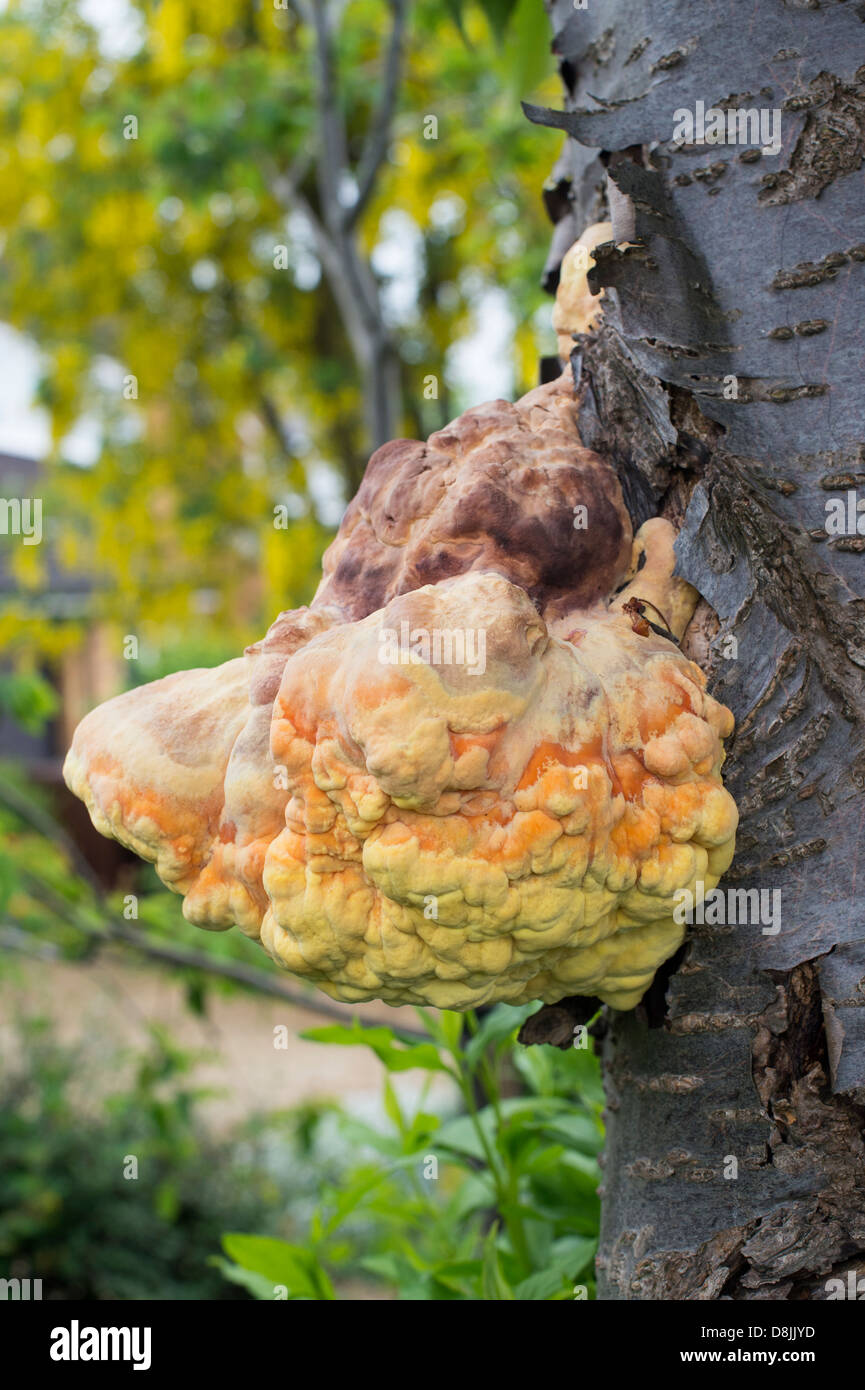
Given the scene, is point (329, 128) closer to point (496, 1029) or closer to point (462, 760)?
point (496, 1029)

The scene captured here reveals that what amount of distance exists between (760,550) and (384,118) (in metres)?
2.34

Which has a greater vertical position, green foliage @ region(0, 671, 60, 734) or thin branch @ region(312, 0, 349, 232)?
thin branch @ region(312, 0, 349, 232)

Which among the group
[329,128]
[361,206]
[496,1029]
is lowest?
[496,1029]

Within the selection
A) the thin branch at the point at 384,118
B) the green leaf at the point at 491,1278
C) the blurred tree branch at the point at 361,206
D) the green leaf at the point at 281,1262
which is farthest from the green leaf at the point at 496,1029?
the thin branch at the point at 384,118

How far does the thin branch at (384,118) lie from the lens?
267cm

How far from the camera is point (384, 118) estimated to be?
2807 mm

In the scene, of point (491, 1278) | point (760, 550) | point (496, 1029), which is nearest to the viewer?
point (760, 550)

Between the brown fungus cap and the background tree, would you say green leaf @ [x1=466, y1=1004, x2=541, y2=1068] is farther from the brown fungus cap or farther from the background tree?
the background tree

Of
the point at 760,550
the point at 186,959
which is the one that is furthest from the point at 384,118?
the point at 760,550

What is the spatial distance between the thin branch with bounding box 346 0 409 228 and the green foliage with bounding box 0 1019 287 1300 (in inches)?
114

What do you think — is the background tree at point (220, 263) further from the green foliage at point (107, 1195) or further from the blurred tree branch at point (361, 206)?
the green foliage at point (107, 1195)

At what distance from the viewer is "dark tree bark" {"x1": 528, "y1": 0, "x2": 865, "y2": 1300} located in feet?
3.08

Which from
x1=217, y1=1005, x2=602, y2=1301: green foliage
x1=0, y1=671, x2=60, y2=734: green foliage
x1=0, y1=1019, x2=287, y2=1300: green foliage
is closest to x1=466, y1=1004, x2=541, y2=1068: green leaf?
x1=217, y1=1005, x2=602, y2=1301: green foliage

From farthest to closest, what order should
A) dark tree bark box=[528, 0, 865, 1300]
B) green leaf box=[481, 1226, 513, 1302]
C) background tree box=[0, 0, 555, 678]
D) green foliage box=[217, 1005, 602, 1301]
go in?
background tree box=[0, 0, 555, 678] < green foliage box=[217, 1005, 602, 1301] < green leaf box=[481, 1226, 513, 1302] < dark tree bark box=[528, 0, 865, 1300]
